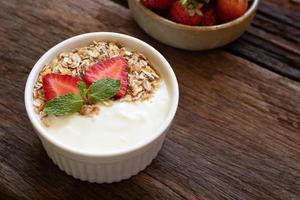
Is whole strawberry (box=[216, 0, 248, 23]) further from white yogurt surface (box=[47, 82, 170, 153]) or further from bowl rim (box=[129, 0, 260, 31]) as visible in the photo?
white yogurt surface (box=[47, 82, 170, 153])

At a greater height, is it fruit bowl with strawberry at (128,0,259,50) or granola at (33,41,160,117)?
fruit bowl with strawberry at (128,0,259,50)

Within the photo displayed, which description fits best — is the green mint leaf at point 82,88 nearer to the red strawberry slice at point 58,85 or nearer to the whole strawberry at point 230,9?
the red strawberry slice at point 58,85

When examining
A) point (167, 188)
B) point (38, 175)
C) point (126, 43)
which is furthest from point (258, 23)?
point (38, 175)

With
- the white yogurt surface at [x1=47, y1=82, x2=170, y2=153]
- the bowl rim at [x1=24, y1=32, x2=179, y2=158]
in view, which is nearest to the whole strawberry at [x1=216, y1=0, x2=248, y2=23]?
the bowl rim at [x1=24, y1=32, x2=179, y2=158]

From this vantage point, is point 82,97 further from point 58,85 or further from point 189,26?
point 189,26

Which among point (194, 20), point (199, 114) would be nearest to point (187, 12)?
point (194, 20)

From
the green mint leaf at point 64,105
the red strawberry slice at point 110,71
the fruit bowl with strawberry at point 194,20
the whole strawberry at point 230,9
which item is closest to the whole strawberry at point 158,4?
the fruit bowl with strawberry at point 194,20
